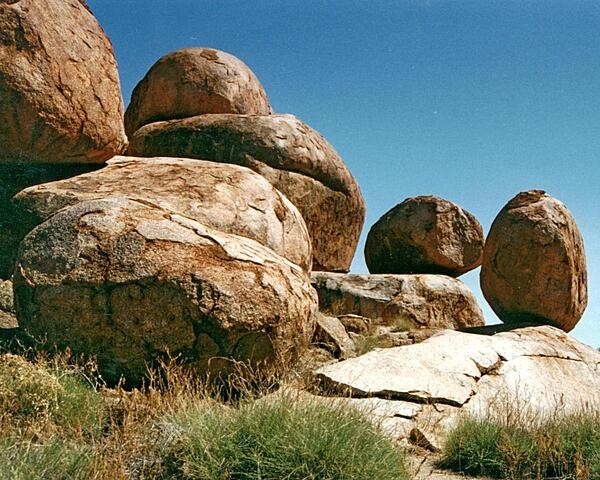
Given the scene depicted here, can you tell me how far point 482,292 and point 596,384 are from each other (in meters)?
2.93

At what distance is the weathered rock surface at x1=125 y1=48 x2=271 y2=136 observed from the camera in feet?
43.2

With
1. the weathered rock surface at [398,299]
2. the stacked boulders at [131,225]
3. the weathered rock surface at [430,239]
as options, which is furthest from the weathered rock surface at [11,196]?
the weathered rock surface at [430,239]

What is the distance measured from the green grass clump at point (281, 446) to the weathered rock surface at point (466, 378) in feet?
4.03

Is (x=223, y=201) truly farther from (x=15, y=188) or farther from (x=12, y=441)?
(x=12, y=441)

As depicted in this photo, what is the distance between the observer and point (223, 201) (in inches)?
338

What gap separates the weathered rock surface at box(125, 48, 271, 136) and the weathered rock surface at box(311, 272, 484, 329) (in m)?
3.69

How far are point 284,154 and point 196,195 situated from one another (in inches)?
146

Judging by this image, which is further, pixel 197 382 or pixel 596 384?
pixel 596 384

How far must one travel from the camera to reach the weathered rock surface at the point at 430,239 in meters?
13.8

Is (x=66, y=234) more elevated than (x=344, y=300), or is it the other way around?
(x=66, y=234)

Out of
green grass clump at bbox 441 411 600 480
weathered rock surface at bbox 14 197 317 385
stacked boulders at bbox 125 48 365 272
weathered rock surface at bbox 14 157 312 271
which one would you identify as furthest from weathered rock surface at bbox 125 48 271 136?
green grass clump at bbox 441 411 600 480

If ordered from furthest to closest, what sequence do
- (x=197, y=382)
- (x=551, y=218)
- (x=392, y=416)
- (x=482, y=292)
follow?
(x=482, y=292) → (x=551, y=218) → (x=392, y=416) → (x=197, y=382)

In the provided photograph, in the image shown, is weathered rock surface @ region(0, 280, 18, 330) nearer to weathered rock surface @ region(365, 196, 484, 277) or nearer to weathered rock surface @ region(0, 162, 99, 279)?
weathered rock surface @ region(0, 162, 99, 279)

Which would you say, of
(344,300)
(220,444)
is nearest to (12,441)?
(220,444)
